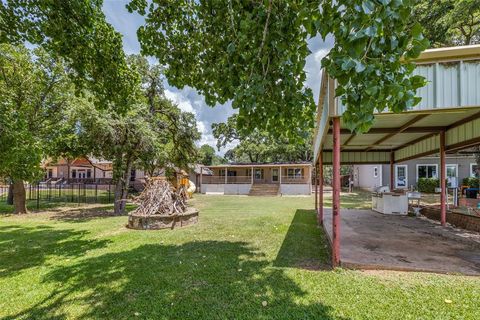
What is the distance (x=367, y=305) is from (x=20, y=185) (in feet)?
49.1

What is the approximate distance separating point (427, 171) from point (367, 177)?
6996mm

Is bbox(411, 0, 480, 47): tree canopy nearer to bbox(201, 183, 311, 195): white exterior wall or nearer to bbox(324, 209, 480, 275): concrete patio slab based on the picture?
bbox(324, 209, 480, 275): concrete patio slab

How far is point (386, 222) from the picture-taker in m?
9.14

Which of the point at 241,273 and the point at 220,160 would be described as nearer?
the point at 241,273

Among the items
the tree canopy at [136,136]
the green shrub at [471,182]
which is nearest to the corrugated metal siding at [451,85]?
the tree canopy at [136,136]

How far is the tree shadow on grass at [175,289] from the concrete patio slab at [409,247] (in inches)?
66.7

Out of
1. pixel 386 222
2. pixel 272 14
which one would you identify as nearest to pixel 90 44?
pixel 272 14

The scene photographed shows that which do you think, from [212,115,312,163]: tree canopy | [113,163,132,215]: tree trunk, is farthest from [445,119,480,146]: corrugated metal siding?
[212,115,312,163]: tree canopy

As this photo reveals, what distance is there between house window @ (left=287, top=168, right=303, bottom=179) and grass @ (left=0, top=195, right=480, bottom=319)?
20.9m

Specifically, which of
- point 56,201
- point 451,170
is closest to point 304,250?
point 56,201

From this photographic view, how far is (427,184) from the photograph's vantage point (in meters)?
21.2

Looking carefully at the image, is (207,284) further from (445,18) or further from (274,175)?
(274,175)

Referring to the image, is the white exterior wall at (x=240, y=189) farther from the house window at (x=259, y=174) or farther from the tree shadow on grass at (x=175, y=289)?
the tree shadow on grass at (x=175, y=289)

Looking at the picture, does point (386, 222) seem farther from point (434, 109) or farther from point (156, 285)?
point (156, 285)
